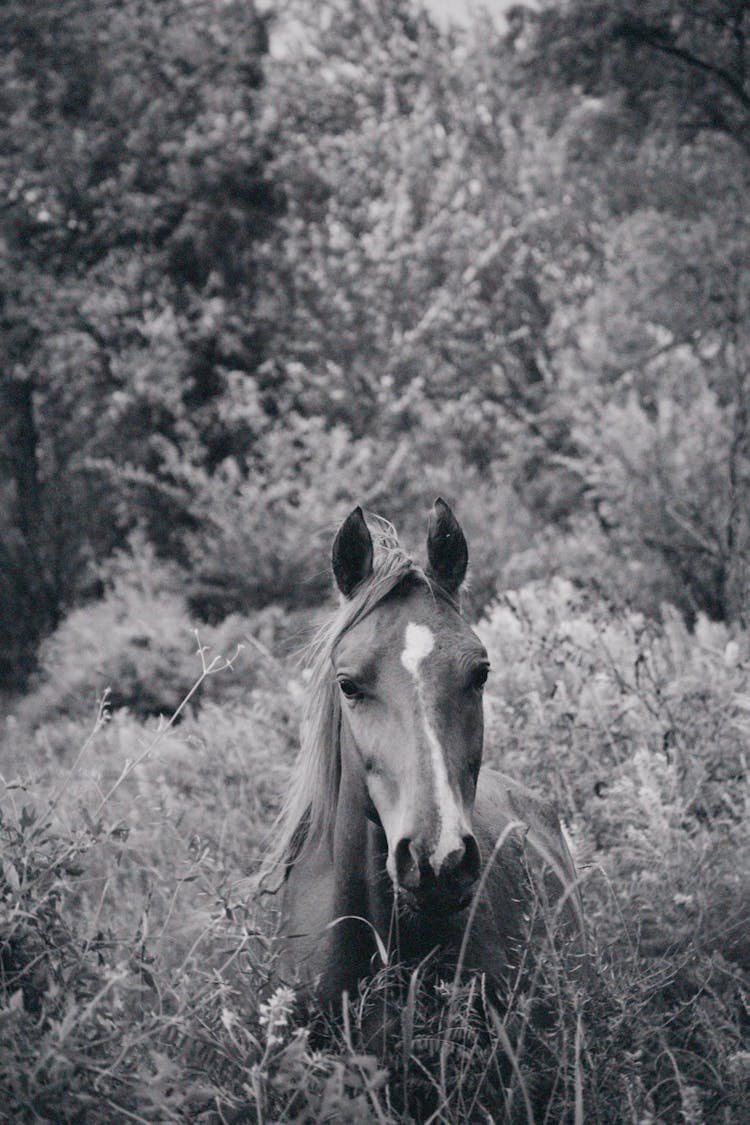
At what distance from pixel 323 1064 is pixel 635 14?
867 cm

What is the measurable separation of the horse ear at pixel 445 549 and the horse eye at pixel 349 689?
40 centimetres

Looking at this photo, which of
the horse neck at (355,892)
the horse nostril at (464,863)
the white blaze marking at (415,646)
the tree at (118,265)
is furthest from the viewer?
the tree at (118,265)

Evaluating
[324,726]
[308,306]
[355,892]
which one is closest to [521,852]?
[355,892]

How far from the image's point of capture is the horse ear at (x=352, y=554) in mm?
2354

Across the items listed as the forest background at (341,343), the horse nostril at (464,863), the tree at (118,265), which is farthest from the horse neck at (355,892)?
the tree at (118,265)

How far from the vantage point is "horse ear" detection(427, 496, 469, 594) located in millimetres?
2377

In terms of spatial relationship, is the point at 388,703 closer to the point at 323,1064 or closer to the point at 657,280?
the point at 323,1064

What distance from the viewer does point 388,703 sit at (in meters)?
2.06

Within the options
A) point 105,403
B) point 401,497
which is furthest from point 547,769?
point 105,403

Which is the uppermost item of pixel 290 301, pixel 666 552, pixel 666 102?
pixel 666 102

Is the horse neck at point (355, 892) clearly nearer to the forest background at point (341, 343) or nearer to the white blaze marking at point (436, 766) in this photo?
the white blaze marking at point (436, 766)

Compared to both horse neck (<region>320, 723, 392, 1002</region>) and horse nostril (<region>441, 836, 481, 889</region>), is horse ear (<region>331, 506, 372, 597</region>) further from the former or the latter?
horse nostril (<region>441, 836, 481, 889</region>)

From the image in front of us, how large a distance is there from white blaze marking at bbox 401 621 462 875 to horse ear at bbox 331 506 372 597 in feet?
1.07

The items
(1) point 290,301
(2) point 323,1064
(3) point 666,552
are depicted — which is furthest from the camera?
(1) point 290,301
